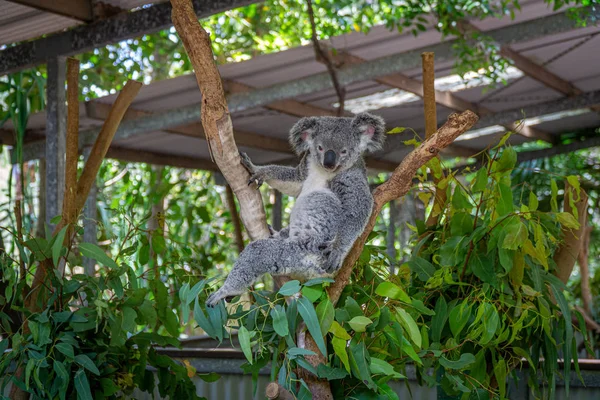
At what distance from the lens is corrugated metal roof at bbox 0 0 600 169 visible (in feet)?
13.4

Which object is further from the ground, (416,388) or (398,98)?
(398,98)

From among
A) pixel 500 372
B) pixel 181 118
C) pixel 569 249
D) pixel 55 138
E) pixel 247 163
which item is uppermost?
pixel 181 118

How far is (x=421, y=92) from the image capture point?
4648mm

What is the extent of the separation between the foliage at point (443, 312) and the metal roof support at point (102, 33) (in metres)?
1.32

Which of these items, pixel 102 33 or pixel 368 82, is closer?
pixel 102 33

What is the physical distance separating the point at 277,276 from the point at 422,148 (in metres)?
0.50

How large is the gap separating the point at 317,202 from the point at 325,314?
43cm

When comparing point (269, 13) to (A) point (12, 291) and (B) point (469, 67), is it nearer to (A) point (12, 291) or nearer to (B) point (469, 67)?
(B) point (469, 67)

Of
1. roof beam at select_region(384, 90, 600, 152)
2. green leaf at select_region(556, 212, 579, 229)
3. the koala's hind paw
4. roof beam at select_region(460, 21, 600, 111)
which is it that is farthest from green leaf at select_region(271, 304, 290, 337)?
roof beam at select_region(384, 90, 600, 152)

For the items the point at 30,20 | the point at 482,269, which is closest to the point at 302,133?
the point at 482,269

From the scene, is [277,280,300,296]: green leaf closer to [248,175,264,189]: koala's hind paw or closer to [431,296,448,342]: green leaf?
[248,175,264,189]: koala's hind paw

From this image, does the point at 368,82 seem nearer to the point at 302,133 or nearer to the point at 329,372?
the point at 302,133

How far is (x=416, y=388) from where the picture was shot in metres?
3.04

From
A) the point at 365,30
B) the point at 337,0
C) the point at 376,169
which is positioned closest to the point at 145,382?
the point at 365,30
